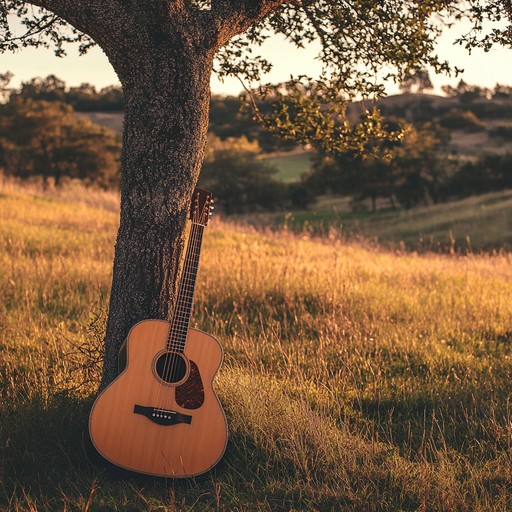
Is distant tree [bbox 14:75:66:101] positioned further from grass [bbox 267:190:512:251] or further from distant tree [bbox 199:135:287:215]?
grass [bbox 267:190:512:251]

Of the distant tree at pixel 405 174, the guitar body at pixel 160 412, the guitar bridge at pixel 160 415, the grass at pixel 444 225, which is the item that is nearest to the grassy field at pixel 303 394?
the guitar body at pixel 160 412

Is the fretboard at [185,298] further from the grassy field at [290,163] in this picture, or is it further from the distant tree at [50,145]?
the grassy field at [290,163]

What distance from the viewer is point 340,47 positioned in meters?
6.36

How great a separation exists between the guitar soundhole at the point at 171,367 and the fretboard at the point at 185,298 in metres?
0.06

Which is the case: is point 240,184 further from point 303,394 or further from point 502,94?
point 502,94

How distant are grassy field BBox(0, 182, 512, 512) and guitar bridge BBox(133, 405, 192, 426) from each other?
419 mm

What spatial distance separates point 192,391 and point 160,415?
0.27 m

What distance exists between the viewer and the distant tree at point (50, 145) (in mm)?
49000

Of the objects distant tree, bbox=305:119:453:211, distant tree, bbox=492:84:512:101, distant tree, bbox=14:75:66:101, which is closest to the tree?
distant tree, bbox=305:119:453:211

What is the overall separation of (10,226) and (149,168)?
455 inches

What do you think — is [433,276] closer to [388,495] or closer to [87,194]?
[388,495]

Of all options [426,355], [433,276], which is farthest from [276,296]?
[433,276]

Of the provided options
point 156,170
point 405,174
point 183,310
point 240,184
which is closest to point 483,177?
point 405,174

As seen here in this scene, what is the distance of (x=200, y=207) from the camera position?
4938 mm
